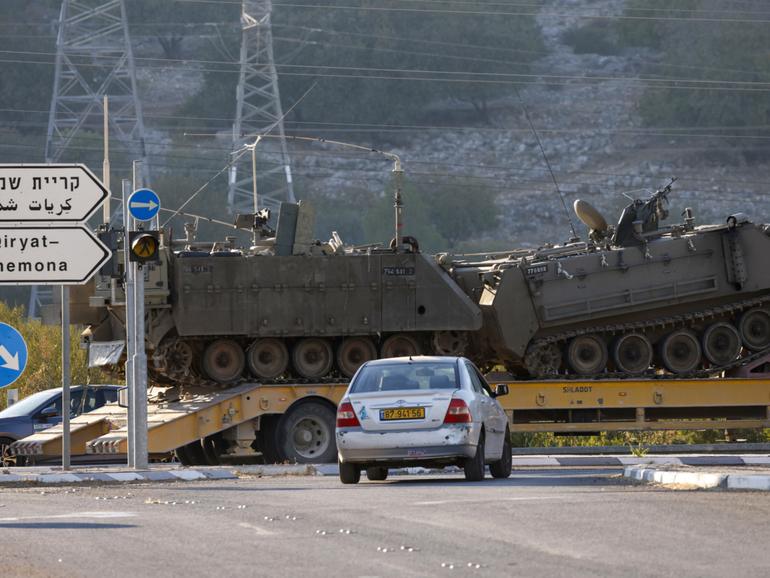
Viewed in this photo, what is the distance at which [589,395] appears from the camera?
27766mm

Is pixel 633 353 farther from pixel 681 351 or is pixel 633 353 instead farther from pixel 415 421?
pixel 415 421

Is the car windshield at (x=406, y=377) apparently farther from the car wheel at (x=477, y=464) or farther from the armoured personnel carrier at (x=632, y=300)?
the armoured personnel carrier at (x=632, y=300)

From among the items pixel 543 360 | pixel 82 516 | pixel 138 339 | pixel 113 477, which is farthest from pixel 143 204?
pixel 82 516

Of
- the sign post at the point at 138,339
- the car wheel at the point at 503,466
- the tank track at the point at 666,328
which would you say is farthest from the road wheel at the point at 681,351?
the sign post at the point at 138,339

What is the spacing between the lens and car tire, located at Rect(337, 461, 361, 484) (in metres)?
19.5

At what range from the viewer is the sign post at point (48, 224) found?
1912cm

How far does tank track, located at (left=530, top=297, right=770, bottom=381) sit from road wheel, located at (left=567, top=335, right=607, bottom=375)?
0.11 meters

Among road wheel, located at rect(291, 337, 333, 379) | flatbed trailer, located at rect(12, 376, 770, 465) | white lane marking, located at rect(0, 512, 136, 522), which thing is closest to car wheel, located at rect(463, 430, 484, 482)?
white lane marking, located at rect(0, 512, 136, 522)

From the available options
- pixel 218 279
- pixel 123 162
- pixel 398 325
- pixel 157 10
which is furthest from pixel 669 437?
pixel 157 10

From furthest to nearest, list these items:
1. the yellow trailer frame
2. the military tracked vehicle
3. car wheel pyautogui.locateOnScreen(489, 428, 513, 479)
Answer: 1. the military tracked vehicle
2. the yellow trailer frame
3. car wheel pyautogui.locateOnScreen(489, 428, 513, 479)

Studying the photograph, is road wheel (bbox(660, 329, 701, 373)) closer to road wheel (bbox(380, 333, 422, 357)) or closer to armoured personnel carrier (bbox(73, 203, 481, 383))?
armoured personnel carrier (bbox(73, 203, 481, 383))

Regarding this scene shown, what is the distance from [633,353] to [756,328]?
7.28 ft

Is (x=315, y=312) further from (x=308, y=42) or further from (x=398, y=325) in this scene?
(x=308, y=42)

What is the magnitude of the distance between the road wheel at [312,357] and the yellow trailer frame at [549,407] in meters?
0.72
